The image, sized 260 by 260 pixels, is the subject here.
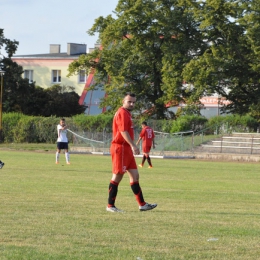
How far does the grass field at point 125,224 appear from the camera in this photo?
8617 mm

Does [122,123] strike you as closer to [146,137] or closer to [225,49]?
[146,137]

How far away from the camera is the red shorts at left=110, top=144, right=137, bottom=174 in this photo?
43.0ft

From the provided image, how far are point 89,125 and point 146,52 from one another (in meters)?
7.52

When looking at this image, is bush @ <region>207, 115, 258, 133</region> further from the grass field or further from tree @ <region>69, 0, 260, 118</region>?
the grass field

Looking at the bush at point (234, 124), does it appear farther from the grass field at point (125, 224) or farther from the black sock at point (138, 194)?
the black sock at point (138, 194)

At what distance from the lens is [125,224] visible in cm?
1118

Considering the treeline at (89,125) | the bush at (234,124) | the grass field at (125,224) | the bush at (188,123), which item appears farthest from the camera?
the bush at (188,123)

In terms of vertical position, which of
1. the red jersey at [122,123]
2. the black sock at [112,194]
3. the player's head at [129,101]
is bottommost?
the black sock at [112,194]

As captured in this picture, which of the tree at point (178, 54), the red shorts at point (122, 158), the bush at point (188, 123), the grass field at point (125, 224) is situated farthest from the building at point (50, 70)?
the red shorts at point (122, 158)

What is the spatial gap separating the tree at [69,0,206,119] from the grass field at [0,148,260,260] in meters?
39.4

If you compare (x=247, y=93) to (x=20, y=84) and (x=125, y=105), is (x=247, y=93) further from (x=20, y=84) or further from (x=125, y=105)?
(x=125, y=105)

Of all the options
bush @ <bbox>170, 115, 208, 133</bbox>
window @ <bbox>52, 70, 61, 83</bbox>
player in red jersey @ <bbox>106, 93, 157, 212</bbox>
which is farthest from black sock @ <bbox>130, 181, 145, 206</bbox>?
window @ <bbox>52, 70, 61, 83</bbox>

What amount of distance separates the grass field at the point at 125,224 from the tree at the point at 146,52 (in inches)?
1549

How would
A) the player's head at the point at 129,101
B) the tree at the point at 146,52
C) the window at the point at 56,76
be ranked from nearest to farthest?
the player's head at the point at 129,101 < the tree at the point at 146,52 < the window at the point at 56,76
